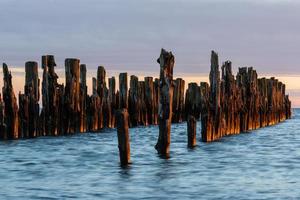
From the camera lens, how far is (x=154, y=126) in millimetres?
36844

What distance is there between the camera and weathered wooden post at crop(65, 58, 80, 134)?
28.0 metres

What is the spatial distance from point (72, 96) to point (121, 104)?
227 inches

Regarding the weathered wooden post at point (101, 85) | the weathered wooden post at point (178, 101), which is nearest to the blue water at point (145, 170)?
the weathered wooden post at point (101, 85)

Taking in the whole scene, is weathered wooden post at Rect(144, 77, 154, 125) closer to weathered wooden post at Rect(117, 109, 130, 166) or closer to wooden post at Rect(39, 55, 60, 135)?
wooden post at Rect(39, 55, 60, 135)

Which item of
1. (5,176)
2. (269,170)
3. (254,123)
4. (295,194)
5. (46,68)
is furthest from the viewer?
(254,123)

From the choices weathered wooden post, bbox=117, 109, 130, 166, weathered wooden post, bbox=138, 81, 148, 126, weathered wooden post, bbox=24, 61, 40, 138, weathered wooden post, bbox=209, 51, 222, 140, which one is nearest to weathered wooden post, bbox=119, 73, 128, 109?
weathered wooden post, bbox=138, 81, 148, 126

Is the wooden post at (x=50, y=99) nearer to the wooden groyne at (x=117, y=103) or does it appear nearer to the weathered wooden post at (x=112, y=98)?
the wooden groyne at (x=117, y=103)

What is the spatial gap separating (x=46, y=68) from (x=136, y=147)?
4.74 m

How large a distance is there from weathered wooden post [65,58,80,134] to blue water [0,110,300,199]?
667 millimetres

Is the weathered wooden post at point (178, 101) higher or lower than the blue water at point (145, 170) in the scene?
higher

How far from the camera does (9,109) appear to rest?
24.7 meters

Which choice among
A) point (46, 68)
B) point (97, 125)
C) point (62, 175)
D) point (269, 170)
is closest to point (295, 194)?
point (269, 170)

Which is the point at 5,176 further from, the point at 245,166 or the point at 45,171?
the point at 245,166

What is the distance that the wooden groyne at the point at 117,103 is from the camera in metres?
22.7
